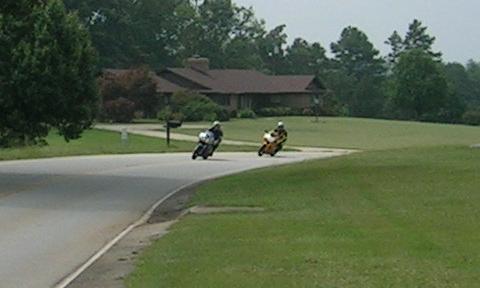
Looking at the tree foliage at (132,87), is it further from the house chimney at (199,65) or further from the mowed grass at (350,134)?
the house chimney at (199,65)

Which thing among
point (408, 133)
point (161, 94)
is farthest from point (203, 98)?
point (408, 133)

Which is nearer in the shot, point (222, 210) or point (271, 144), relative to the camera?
point (222, 210)

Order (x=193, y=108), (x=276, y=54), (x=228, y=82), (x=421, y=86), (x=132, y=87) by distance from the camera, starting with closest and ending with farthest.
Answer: (x=132, y=87), (x=193, y=108), (x=228, y=82), (x=421, y=86), (x=276, y=54)

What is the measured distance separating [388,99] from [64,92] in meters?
95.8

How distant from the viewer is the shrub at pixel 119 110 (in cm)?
9600

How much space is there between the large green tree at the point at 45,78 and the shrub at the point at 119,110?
118 feet

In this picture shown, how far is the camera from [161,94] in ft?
360

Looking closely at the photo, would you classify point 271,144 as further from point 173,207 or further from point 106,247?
point 106,247

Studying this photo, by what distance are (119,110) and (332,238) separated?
8156 centimetres

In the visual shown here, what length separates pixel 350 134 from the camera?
87.2m

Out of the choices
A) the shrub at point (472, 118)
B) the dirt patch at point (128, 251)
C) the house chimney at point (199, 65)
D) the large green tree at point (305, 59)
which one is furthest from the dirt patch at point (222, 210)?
the large green tree at point (305, 59)

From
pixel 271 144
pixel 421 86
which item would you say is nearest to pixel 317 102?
pixel 421 86

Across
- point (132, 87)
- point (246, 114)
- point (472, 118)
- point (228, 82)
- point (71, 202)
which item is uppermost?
point (228, 82)

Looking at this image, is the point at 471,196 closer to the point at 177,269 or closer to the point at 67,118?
the point at 177,269
